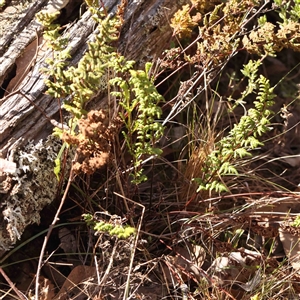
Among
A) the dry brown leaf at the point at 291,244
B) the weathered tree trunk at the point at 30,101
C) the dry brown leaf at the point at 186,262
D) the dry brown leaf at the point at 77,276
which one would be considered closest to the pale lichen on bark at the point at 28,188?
the weathered tree trunk at the point at 30,101

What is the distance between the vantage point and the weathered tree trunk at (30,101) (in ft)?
6.31

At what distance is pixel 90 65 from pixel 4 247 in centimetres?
93

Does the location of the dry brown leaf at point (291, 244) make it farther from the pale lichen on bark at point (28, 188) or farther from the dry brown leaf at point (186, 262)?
the pale lichen on bark at point (28, 188)

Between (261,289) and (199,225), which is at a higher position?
(199,225)

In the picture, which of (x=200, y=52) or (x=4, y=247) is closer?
(x=4, y=247)

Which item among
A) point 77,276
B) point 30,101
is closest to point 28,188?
point 30,101

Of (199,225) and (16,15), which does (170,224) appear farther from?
(16,15)

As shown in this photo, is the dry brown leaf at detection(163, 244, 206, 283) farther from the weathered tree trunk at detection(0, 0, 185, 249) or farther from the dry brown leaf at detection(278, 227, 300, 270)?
the weathered tree trunk at detection(0, 0, 185, 249)

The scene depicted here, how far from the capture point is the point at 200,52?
2.18 metres

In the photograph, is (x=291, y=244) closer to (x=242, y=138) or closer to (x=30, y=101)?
(x=242, y=138)

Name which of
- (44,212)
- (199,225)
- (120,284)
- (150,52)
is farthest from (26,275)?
(150,52)

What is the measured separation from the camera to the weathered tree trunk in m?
1.92

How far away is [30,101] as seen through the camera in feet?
6.10

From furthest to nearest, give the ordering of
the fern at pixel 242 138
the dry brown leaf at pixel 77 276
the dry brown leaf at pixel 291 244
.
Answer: the dry brown leaf at pixel 291 244 < the dry brown leaf at pixel 77 276 < the fern at pixel 242 138
